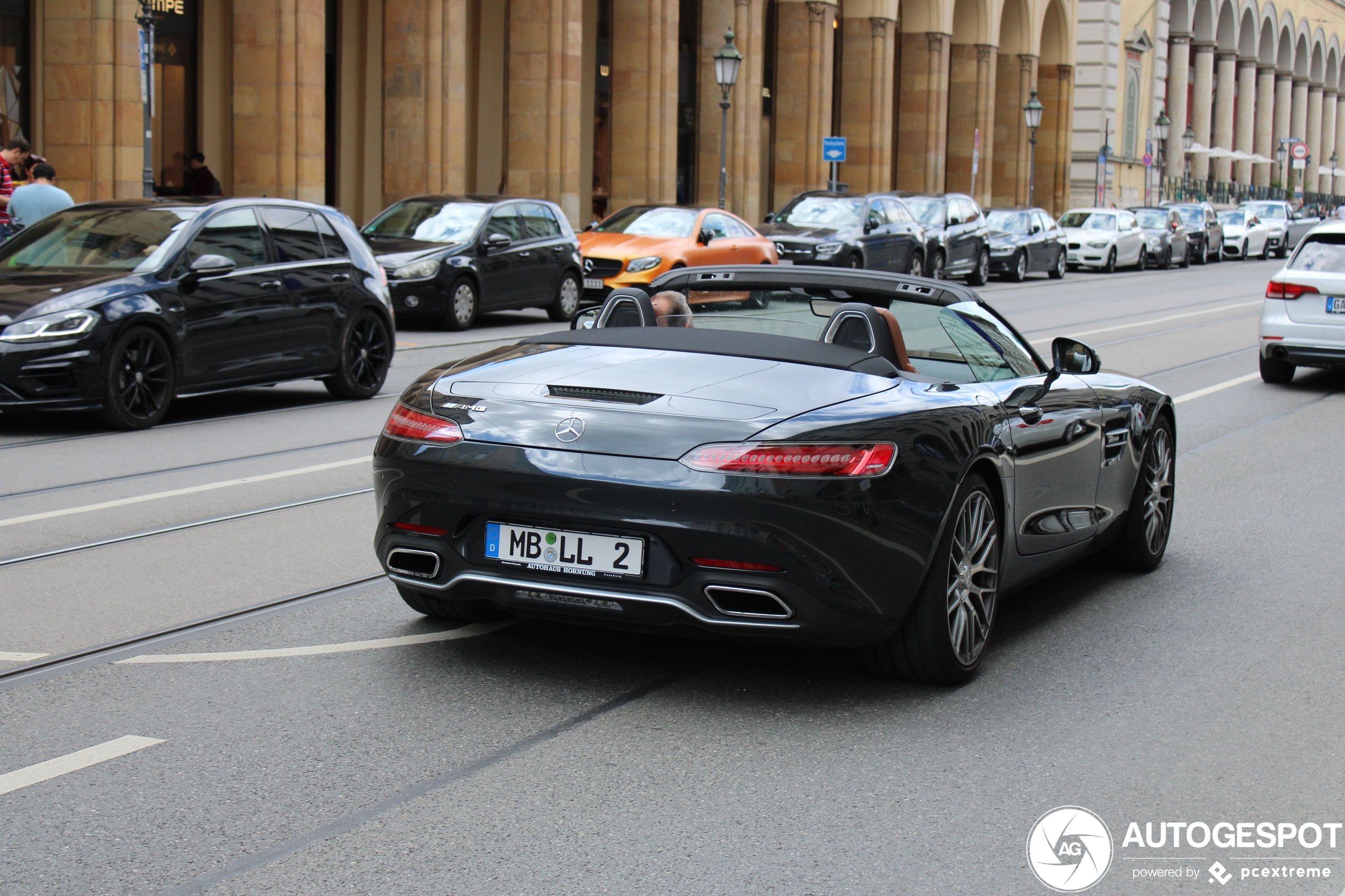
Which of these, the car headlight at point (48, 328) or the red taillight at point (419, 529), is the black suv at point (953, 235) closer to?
the car headlight at point (48, 328)

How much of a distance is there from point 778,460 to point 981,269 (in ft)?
105

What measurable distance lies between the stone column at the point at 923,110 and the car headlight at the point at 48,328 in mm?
43638

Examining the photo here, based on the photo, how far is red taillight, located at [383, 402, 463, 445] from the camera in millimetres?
5273

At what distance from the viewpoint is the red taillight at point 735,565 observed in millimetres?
4910

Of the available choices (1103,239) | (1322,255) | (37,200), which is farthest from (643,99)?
(37,200)

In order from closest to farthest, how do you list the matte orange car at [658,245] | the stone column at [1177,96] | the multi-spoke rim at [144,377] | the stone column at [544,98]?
1. the multi-spoke rim at [144,377]
2. the matte orange car at [658,245]
3. the stone column at [544,98]
4. the stone column at [1177,96]

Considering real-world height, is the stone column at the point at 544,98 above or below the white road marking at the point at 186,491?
above

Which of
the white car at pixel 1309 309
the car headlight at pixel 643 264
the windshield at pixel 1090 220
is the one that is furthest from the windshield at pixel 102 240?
the windshield at pixel 1090 220

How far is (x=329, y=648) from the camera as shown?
580 cm

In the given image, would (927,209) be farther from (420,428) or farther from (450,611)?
(420,428)

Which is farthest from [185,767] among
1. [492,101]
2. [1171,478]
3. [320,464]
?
[492,101]

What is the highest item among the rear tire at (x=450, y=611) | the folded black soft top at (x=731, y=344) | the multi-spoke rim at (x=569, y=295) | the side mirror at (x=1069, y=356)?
the folded black soft top at (x=731, y=344)

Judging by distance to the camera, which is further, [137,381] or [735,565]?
[137,381]

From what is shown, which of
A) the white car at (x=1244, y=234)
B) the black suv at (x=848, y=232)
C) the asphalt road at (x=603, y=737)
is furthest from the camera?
the white car at (x=1244, y=234)
